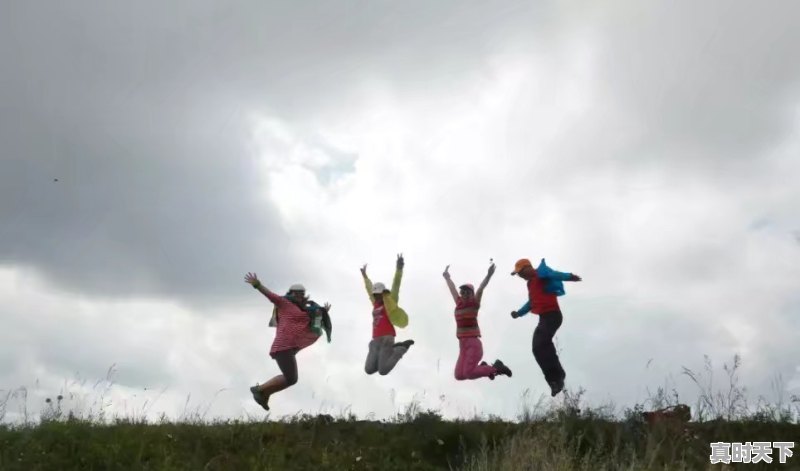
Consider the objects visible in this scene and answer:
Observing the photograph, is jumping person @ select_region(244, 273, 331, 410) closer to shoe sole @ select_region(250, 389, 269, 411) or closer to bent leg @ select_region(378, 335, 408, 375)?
shoe sole @ select_region(250, 389, 269, 411)

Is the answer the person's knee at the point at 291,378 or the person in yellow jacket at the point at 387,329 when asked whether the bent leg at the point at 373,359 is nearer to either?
the person in yellow jacket at the point at 387,329

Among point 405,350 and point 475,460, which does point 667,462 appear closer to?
point 475,460

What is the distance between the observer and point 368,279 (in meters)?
14.5

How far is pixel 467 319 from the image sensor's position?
539 inches

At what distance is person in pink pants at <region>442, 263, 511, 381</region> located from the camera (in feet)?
44.6

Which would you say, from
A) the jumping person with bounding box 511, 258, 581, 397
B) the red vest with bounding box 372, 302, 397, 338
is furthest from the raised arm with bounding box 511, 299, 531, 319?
the red vest with bounding box 372, 302, 397, 338

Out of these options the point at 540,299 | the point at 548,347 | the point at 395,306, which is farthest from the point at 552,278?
the point at 395,306

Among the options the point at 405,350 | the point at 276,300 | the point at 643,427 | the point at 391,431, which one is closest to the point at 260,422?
the point at 391,431

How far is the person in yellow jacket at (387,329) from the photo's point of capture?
548 inches

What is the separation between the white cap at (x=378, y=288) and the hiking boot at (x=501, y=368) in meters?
2.22

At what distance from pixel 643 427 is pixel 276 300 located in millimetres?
5513

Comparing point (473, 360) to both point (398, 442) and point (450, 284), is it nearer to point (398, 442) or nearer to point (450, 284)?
point (450, 284)

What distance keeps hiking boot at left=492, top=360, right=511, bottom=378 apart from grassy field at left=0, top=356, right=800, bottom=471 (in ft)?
6.01

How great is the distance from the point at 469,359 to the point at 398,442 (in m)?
3.55
